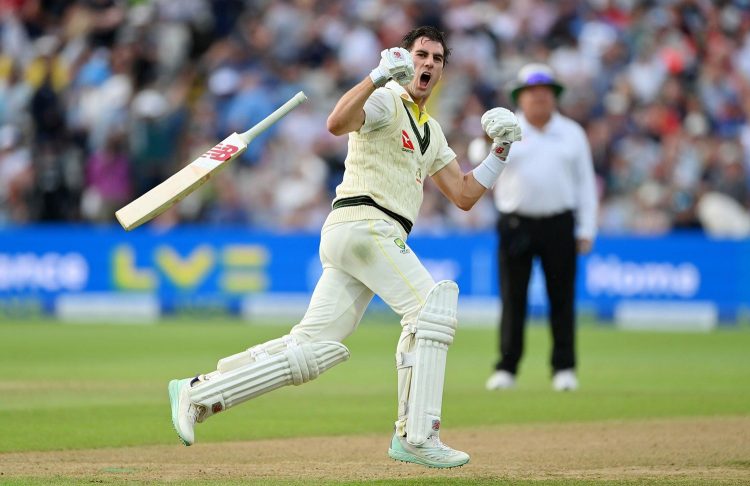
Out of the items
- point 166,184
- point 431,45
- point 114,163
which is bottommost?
point 166,184

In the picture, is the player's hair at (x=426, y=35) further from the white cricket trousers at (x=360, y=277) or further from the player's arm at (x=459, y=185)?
the white cricket trousers at (x=360, y=277)

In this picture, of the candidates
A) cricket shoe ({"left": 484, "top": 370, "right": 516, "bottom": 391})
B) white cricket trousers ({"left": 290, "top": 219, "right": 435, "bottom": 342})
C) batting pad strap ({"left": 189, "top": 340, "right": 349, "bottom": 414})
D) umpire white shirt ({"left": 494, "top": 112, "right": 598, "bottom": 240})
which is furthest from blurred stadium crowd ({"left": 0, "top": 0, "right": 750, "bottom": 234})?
batting pad strap ({"left": 189, "top": 340, "right": 349, "bottom": 414})

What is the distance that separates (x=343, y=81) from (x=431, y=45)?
12.8m

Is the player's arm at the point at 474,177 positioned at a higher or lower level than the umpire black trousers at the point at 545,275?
lower

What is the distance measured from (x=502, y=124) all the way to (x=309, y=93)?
42.3 ft

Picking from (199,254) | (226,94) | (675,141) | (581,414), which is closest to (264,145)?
(226,94)

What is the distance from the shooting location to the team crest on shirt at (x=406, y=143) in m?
6.54

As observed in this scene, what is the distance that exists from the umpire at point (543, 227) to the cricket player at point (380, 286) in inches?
156

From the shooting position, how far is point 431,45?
6648 millimetres

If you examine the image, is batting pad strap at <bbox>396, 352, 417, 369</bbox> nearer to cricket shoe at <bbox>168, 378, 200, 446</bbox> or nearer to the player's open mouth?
cricket shoe at <bbox>168, 378, 200, 446</bbox>

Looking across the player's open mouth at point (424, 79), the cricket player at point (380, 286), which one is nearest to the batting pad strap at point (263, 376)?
the cricket player at point (380, 286)

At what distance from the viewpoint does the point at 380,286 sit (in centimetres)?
640

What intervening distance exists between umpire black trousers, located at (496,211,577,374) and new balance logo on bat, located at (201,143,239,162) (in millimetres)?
4235

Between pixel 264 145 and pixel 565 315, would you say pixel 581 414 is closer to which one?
pixel 565 315
